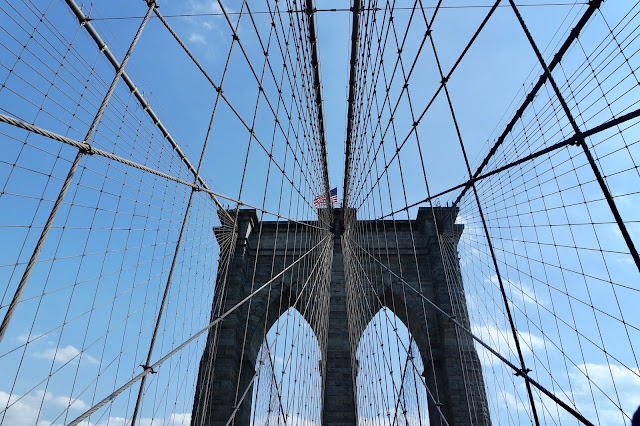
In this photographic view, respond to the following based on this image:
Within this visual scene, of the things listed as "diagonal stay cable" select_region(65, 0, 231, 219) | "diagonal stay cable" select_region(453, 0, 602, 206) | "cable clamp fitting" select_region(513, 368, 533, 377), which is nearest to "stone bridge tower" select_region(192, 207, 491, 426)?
"diagonal stay cable" select_region(453, 0, 602, 206)

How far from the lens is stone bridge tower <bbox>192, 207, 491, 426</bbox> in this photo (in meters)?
11.1

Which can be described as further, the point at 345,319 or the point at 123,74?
the point at 345,319

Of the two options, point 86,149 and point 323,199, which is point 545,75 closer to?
point 86,149

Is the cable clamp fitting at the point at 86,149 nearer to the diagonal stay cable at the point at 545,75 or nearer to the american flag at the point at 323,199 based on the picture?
the diagonal stay cable at the point at 545,75

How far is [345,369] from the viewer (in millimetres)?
11797

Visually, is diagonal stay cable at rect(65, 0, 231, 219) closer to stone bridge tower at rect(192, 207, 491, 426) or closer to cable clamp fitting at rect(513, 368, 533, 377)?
cable clamp fitting at rect(513, 368, 533, 377)

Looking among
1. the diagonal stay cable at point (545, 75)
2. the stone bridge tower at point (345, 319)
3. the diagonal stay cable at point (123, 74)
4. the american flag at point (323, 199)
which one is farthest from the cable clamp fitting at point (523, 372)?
the american flag at point (323, 199)

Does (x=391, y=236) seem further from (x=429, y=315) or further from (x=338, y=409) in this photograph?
(x=338, y=409)

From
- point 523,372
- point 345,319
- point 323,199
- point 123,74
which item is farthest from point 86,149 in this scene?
point 323,199

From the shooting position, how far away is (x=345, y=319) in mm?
12805

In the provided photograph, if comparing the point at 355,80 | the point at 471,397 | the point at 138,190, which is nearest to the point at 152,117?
the point at 138,190

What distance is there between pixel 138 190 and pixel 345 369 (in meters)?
8.78

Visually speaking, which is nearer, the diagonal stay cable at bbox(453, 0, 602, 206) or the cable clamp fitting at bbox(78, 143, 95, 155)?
the cable clamp fitting at bbox(78, 143, 95, 155)

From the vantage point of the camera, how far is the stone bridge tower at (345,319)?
11.1 metres
